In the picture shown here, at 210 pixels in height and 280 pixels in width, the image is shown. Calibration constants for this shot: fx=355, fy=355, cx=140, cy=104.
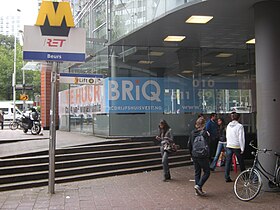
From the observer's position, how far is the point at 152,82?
15.0 meters

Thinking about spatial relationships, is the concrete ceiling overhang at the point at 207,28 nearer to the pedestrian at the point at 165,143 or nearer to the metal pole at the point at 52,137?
the pedestrian at the point at 165,143

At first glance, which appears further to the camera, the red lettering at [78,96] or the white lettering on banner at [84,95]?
the red lettering at [78,96]

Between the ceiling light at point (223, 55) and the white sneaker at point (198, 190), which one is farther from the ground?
the ceiling light at point (223, 55)

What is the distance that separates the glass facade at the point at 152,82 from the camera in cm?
1448

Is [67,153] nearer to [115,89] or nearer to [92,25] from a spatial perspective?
[115,89]

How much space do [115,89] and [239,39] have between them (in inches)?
212

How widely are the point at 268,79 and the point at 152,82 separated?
22.8 ft

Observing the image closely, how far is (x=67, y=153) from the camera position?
11.1 meters

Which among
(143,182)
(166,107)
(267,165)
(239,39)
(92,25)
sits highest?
(92,25)

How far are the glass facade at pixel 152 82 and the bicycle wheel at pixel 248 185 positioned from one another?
23.1ft

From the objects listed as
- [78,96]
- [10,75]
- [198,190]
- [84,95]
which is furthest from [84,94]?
[10,75]

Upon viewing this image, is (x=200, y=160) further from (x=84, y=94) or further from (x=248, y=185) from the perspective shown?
(x=84, y=94)

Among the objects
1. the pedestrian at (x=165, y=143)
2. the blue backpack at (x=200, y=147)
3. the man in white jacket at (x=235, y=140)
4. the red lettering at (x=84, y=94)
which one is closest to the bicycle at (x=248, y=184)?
the blue backpack at (x=200, y=147)

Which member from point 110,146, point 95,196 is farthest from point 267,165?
point 110,146
